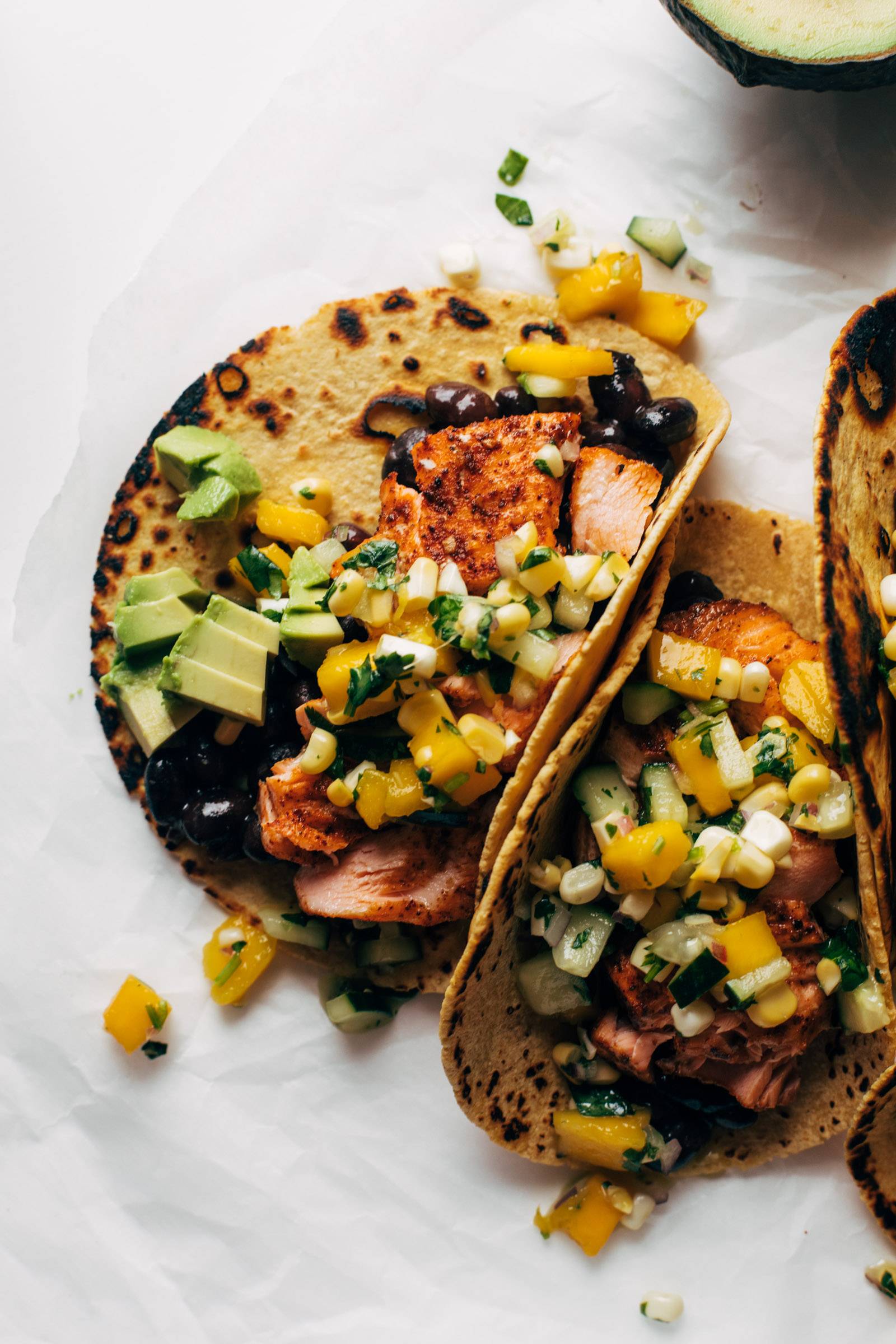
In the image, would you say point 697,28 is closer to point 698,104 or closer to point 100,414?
point 698,104

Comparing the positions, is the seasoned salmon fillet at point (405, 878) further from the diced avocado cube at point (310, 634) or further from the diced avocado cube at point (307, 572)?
the diced avocado cube at point (307, 572)

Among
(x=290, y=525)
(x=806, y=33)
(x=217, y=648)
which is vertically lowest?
(x=217, y=648)

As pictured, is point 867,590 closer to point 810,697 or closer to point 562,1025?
point 810,697

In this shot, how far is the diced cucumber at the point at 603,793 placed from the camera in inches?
120

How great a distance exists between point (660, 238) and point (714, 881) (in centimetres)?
212

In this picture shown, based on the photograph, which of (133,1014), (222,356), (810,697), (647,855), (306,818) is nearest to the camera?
(647,855)

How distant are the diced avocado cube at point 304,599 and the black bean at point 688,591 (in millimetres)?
1054

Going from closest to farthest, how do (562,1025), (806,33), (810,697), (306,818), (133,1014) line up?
(810,697) < (306,818) < (806,33) < (562,1025) < (133,1014)

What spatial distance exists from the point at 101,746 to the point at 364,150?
86.8 inches

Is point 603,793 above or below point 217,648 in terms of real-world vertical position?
below

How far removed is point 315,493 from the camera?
3486 mm

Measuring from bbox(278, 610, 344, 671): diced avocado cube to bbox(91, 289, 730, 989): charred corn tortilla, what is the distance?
1.51ft

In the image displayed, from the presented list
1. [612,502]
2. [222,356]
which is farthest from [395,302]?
[612,502]

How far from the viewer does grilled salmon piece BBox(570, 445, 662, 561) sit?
314 centimetres
